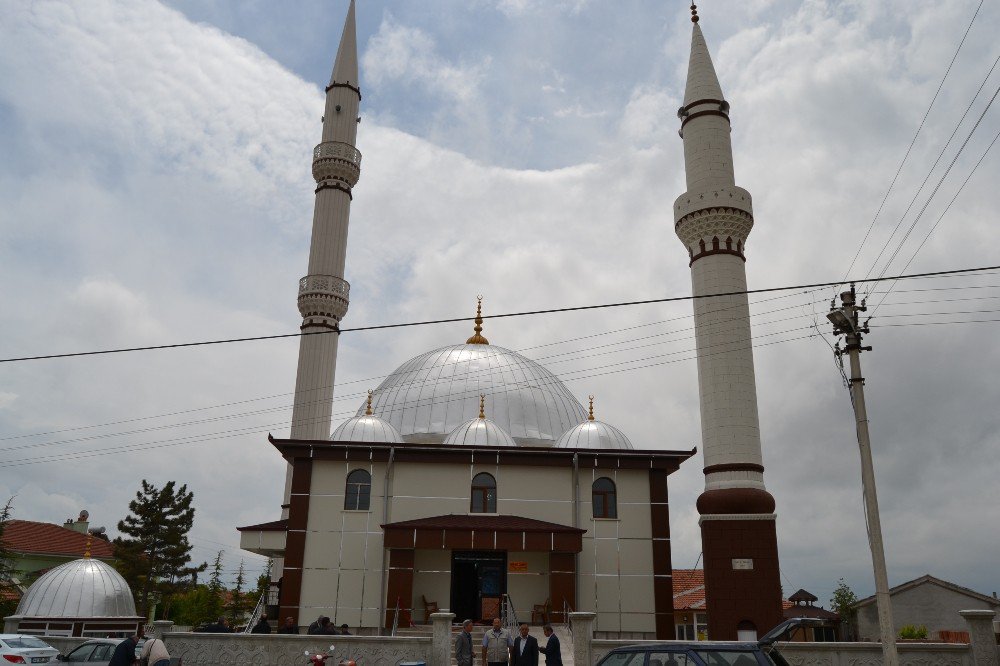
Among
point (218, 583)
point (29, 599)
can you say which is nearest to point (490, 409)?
point (29, 599)

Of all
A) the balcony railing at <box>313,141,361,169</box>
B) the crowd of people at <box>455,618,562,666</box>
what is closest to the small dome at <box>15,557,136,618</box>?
the crowd of people at <box>455,618,562,666</box>

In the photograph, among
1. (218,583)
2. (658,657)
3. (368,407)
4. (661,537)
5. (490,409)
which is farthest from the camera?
(218,583)

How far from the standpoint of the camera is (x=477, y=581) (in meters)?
24.4

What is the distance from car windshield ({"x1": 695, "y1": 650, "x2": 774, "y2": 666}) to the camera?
840 centimetres

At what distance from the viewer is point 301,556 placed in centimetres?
2367

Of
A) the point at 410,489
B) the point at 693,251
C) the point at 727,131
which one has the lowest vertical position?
the point at 410,489

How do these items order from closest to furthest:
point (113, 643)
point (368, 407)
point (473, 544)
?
point (113, 643) < point (473, 544) < point (368, 407)

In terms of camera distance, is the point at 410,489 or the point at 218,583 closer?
the point at 410,489

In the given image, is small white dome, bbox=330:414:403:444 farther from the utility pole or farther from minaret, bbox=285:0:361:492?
the utility pole

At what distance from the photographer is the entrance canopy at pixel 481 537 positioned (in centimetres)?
2283

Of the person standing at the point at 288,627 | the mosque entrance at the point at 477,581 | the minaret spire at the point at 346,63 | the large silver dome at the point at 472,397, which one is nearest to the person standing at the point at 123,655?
the person standing at the point at 288,627

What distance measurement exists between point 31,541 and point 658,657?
4815 centimetres

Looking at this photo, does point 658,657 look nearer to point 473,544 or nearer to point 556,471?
point 473,544

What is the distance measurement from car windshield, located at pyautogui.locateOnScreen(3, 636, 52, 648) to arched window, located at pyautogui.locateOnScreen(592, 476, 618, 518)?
50.1 feet
